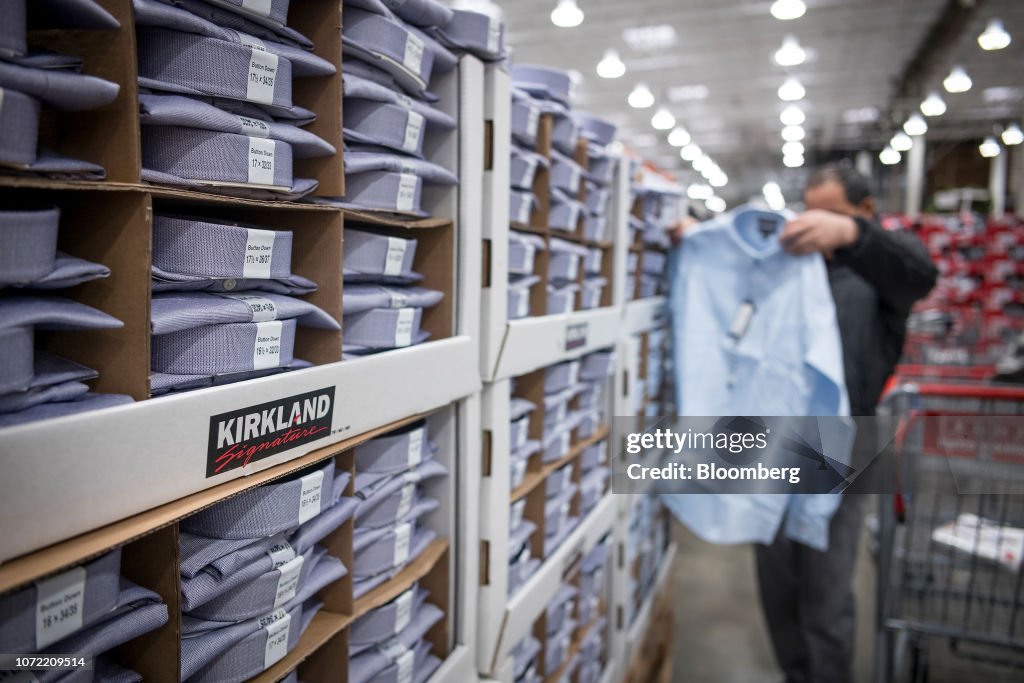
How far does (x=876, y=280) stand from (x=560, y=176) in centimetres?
145

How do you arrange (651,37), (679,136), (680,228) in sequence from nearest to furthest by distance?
1. (680,228)
2. (651,37)
3. (679,136)

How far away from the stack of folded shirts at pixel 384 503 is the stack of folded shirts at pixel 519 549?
0.48 m

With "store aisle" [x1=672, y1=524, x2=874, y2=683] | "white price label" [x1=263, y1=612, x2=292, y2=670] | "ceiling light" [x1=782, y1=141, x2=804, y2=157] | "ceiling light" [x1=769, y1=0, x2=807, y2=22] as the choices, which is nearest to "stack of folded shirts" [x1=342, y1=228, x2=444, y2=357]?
"white price label" [x1=263, y1=612, x2=292, y2=670]

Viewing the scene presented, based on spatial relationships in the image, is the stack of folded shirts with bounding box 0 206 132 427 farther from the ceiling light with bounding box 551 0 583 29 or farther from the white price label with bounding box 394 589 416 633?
the ceiling light with bounding box 551 0 583 29

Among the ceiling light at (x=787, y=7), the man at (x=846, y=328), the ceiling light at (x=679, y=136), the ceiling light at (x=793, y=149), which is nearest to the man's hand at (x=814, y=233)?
the man at (x=846, y=328)

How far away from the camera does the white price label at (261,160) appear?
2.94 feet

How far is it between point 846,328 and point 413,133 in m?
2.05

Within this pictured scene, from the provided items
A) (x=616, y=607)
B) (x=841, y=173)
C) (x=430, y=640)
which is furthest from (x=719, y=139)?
(x=430, y=640)

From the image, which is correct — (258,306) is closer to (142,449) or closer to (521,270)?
(142,449)

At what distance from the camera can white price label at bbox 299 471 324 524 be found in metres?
1.00

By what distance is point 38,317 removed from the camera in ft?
2.21

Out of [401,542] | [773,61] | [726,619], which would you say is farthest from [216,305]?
[773,61]

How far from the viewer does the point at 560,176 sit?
1922mm

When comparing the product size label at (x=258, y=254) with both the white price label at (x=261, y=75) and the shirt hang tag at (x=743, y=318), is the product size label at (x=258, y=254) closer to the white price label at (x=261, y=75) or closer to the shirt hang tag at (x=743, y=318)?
the white price label at (x=261, y=75)
